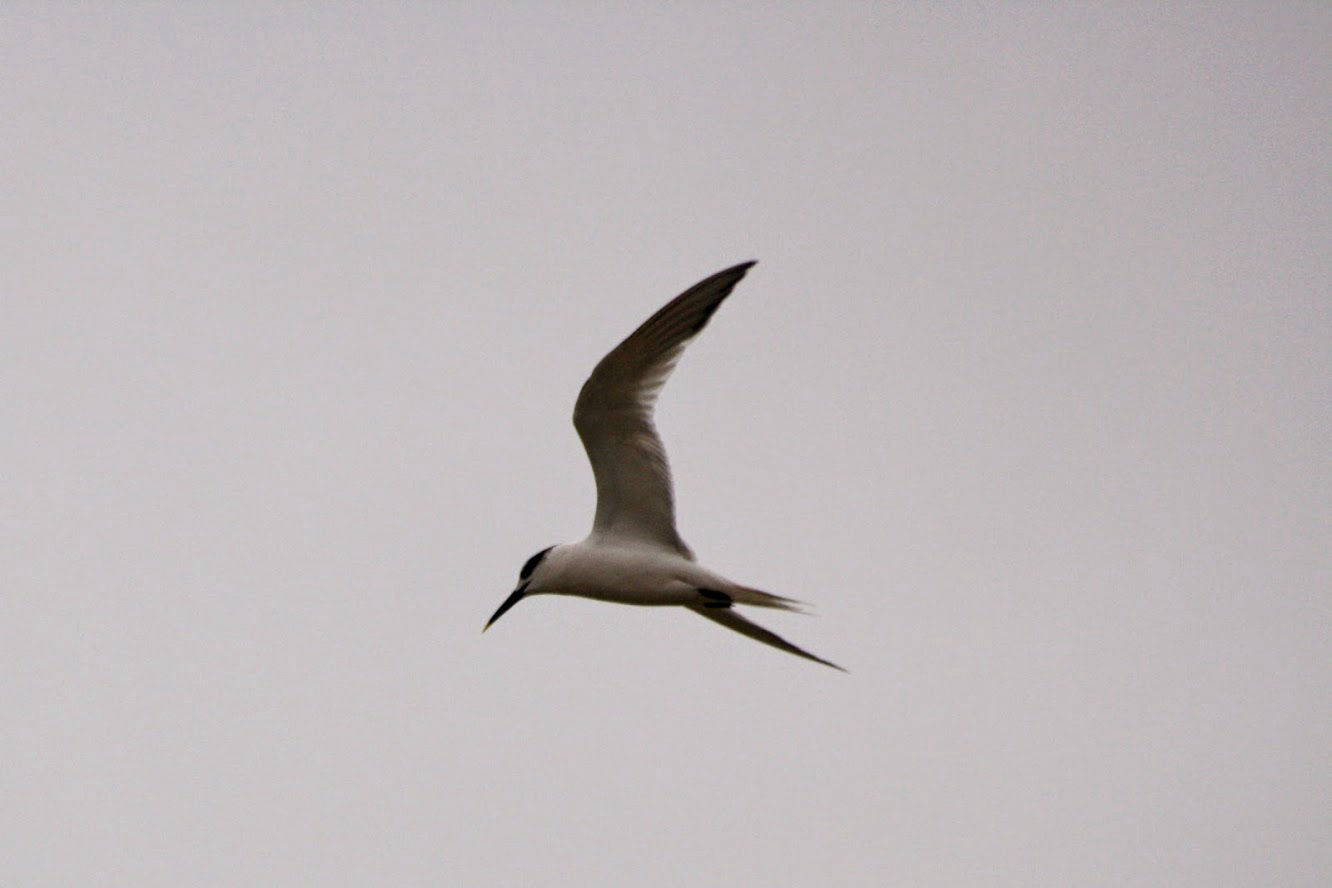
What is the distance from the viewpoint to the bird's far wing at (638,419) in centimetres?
964

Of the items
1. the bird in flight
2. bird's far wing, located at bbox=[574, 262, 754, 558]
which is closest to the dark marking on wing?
the bird in flight

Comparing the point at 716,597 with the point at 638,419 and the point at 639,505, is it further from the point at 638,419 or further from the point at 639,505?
the point at 638,419

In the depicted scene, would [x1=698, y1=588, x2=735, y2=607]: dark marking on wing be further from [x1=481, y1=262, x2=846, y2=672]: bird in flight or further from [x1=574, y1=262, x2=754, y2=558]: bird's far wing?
[x1=574, y1=262, x2=754, y2=558]: bird's far wing

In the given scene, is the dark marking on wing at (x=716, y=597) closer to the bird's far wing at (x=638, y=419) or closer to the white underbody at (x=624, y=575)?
the white underbody at (x=624, y=575)

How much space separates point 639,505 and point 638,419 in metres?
0.58

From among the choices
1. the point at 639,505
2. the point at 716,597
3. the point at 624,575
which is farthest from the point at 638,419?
the point at 716,597

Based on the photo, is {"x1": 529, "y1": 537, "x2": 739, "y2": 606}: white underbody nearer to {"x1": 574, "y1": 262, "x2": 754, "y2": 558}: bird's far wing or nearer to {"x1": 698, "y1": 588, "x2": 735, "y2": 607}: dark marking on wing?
{"x1": 698, "y1": 588, "x2": 735, "y2": 607}: dark marking on wing

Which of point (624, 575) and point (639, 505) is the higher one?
point (639, 505)

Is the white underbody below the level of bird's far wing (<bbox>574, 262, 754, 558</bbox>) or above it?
below

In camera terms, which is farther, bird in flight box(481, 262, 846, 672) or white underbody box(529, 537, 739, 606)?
white underbody box(529, 537, 739, 606)

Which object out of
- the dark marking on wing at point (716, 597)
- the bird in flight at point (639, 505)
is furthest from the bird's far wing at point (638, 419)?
the dark marking on wing at point (716, 597)

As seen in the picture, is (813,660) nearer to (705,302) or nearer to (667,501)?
(667,501)

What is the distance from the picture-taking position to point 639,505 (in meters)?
10.2

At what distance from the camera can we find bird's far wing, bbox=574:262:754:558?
964cm
